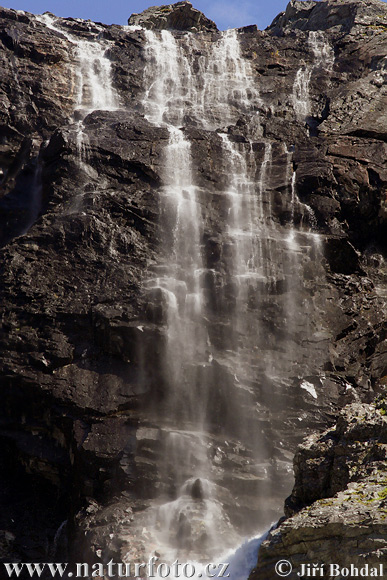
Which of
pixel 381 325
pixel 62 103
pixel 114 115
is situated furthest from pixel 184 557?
pixel 62 103

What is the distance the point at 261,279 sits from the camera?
21891 mm

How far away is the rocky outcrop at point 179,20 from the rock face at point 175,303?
11287 mm

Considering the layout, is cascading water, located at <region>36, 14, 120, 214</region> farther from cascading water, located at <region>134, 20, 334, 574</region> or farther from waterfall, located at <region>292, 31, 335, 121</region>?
waterfall, located at <region>292, 31, 335, 121</region>

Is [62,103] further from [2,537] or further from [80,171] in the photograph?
[2,537]

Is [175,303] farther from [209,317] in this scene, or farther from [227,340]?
[227,340]

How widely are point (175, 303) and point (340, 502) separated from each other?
1168 centimetres

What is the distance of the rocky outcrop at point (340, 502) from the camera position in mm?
9000

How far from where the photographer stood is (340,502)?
10141mm

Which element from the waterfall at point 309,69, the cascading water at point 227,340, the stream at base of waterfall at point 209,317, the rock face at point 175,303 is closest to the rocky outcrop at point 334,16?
the waterfall at point 309,69

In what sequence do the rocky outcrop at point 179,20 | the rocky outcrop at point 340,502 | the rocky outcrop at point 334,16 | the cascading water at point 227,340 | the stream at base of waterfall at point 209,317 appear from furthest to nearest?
the rocky outcrop at point 179,20 < the rocky outcrop at point 334,16 < the cascading water at point 227,340 < the stream at base of waterfall at point 209,317 < the rocky outcrop at point 340,502

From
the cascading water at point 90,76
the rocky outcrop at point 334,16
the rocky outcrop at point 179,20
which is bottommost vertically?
the cascading water at point 90,76

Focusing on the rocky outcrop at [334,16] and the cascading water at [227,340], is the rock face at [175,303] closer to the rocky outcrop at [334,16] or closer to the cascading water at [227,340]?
the cascading water at [227,340]

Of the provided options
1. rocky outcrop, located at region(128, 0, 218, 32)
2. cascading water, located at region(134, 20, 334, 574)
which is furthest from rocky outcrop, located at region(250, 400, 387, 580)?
rocky outcrop, located at region(128, 0, 218, 32)

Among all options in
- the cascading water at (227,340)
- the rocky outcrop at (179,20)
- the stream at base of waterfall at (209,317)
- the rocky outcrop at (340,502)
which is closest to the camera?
the rocky outcrop at (340,502)
